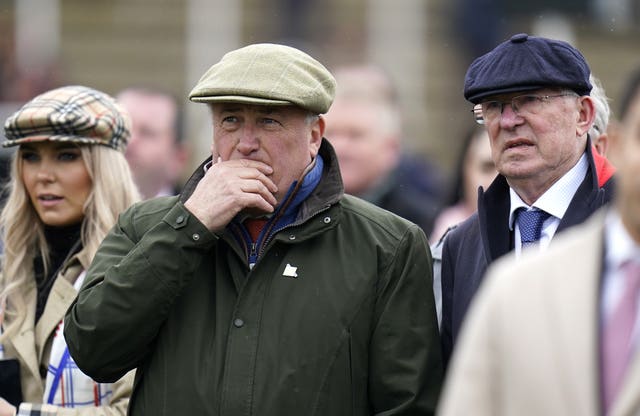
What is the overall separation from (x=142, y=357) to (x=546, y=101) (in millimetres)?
1497

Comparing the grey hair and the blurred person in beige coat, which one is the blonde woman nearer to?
the grey hair

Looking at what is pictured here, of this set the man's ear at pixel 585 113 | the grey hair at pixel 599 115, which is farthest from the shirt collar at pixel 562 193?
the grey hair at pixel 599 115

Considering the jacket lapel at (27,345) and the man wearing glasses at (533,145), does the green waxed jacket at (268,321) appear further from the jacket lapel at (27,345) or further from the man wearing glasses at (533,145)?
the jacket lapel at (27,345)

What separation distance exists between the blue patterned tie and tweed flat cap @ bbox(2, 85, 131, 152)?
172cm

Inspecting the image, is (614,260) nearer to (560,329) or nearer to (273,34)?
(560,329)

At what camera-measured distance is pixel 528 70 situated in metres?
4.45

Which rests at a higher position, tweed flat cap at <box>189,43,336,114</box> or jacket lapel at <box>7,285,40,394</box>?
tweed flat cap at <box>189,43,336,114</box>

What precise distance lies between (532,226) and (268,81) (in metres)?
0.95

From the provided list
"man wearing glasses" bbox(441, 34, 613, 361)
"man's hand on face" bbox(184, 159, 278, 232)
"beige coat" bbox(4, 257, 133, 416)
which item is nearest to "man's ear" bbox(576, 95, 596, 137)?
"man wearing glasses" bbox(441, 34, 613, 361)

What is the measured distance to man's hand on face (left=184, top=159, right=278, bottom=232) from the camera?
4453 mm

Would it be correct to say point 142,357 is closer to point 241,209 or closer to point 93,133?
point 241,209

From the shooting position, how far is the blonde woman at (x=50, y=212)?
200 inches

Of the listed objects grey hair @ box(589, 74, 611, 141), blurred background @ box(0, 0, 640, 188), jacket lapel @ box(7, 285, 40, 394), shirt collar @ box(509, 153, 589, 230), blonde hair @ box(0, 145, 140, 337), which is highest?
grey hair @ box(589, 74, 611, 141)

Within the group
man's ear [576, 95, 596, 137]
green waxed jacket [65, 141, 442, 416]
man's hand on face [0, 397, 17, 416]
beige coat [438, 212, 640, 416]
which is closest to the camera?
beige coat [438, 212, 640, 416]
